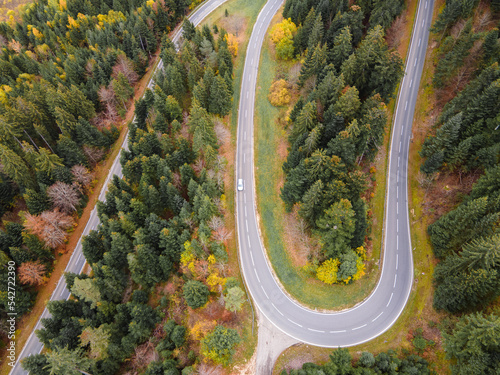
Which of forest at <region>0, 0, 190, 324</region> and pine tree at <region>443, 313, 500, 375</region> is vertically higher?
forest at <region>0, 0, 190, 324</region>

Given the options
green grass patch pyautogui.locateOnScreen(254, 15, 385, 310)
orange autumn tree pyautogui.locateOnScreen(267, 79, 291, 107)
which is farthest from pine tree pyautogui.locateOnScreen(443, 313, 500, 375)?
orange autumn tree pyautogui.locateOnScreen(267, 79, 291, 107)

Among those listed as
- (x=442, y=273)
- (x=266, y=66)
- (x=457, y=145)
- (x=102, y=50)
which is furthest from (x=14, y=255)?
(x=457, y=145)

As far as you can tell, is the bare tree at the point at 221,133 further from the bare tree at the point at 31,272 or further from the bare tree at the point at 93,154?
the bare tree at the point at 31,272

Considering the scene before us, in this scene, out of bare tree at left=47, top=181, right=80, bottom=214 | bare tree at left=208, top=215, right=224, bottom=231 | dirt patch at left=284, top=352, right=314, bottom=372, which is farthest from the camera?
bare tree at left=47, top=181, right=80, bottom=214

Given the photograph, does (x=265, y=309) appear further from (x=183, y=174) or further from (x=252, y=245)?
(x=183, y=174)

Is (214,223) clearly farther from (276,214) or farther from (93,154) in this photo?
(93,154)

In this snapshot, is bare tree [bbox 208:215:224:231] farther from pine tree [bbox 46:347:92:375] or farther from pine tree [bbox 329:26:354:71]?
pine tree [bbox 329:26:354:71]

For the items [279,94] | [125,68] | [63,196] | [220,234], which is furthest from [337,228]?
[125,68]
